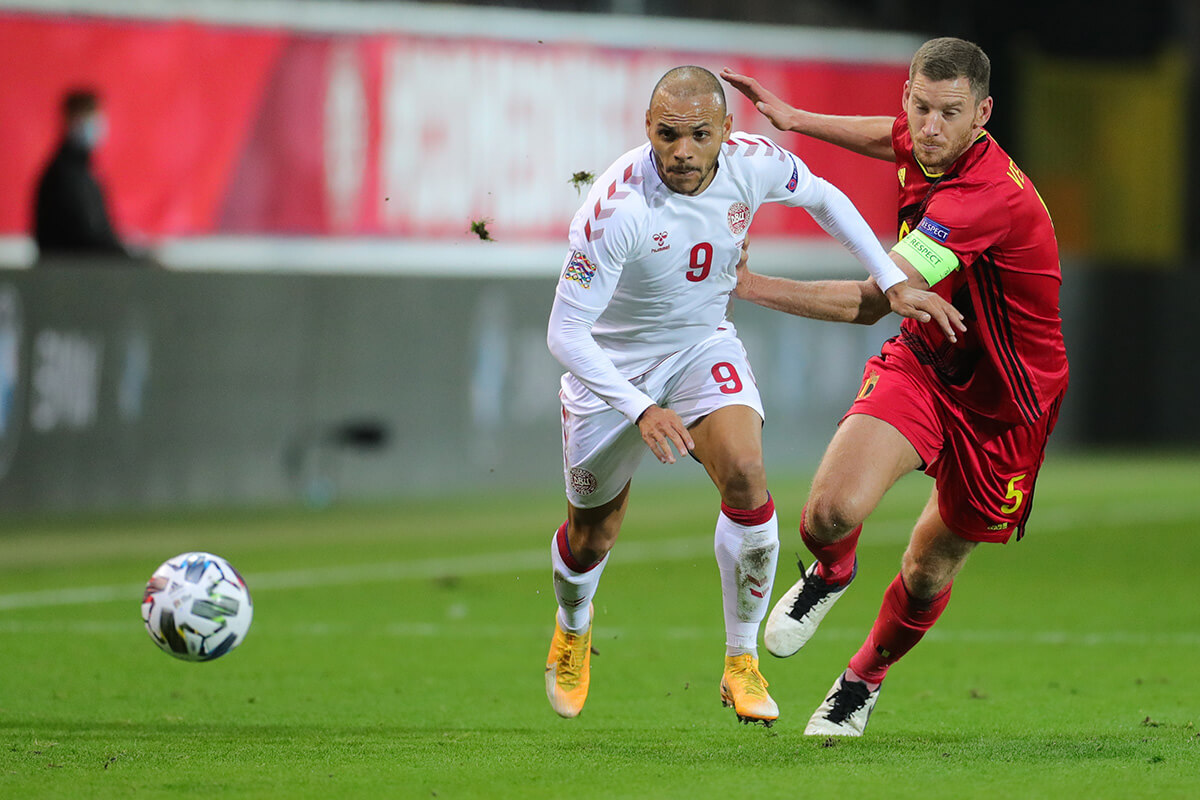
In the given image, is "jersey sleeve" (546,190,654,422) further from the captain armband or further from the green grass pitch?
the green grass pitch

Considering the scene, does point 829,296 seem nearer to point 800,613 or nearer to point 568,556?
point 800,613

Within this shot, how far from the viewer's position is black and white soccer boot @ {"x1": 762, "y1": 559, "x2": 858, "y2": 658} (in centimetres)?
707

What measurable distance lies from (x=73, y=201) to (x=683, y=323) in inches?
336

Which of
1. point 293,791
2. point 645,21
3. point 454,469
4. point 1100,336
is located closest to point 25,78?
point 454,469

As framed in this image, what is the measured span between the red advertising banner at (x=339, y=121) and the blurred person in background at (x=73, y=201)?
3.86ft

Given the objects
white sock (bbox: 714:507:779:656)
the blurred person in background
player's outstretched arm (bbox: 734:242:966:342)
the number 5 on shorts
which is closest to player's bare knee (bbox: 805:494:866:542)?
white sock (bbox: 714:507:779:656)

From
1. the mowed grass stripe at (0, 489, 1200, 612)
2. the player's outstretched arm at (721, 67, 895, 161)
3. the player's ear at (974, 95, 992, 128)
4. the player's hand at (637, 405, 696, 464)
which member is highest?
the player's ear at (974, 95, 992, 128)

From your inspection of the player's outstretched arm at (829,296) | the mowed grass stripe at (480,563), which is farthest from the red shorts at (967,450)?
the mowed grass stripe at (480,563)

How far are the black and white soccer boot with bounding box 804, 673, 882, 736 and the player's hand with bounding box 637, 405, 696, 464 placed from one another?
119 cm

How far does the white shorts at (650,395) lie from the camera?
22.8 feet

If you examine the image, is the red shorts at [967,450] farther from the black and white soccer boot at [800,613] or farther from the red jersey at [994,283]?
the black and white soccer boot at [800,613]

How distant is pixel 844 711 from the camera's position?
6.80 metres

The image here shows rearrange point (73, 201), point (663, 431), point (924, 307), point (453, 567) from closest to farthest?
point (663, 431) < point (924, 307) < point (453, 567) < point (73, 201)

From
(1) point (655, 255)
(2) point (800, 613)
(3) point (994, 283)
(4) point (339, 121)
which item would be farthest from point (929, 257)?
(4) point (339, 121)
